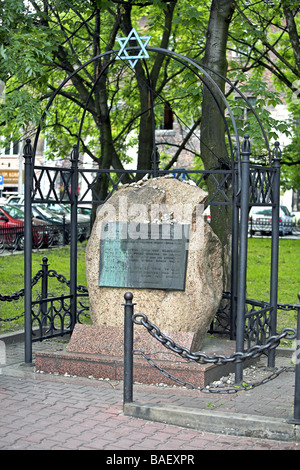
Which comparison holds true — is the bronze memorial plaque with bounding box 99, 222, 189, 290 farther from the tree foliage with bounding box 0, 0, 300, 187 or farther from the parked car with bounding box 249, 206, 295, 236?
the parked car with bounding box 249, 206, 295, 236

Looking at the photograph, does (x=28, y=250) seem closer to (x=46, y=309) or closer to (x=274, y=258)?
(x=46, y=309)

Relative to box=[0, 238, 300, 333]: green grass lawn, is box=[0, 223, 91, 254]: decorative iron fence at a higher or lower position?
higher

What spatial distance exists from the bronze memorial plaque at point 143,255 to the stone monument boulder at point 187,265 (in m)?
0.07

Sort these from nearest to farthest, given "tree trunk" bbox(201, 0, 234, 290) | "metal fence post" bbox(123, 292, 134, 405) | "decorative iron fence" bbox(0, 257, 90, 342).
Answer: "metal fence post" bbox(123, 292, 134, 405), "decorative iron fence" bbox(0, 257, 90, 342), "tree trunk" bbox(201, 0, 234, 290)

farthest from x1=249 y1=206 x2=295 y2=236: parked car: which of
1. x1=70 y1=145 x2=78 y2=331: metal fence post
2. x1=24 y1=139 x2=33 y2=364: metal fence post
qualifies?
x1=24 y1=139 x2=33 y2=364: metal fence post

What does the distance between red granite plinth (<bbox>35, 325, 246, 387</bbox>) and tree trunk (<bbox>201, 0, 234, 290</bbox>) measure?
2.55 metres

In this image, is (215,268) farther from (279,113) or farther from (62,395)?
(279,113)

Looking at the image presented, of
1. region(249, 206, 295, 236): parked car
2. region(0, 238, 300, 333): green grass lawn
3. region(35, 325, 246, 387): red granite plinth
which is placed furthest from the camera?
region(249, 206, 295, 236): parked car

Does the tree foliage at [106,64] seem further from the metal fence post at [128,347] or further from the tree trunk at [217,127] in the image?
the metal fence post at [128,347]

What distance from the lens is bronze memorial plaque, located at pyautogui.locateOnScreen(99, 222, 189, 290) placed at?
8.12 m

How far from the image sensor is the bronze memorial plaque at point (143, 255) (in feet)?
26.6

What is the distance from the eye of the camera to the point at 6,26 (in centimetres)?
→ 946

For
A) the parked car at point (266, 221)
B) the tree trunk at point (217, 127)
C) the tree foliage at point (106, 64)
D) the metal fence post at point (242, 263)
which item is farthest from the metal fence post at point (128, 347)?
the parked car at point (266, 221)

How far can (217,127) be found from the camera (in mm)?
10750
